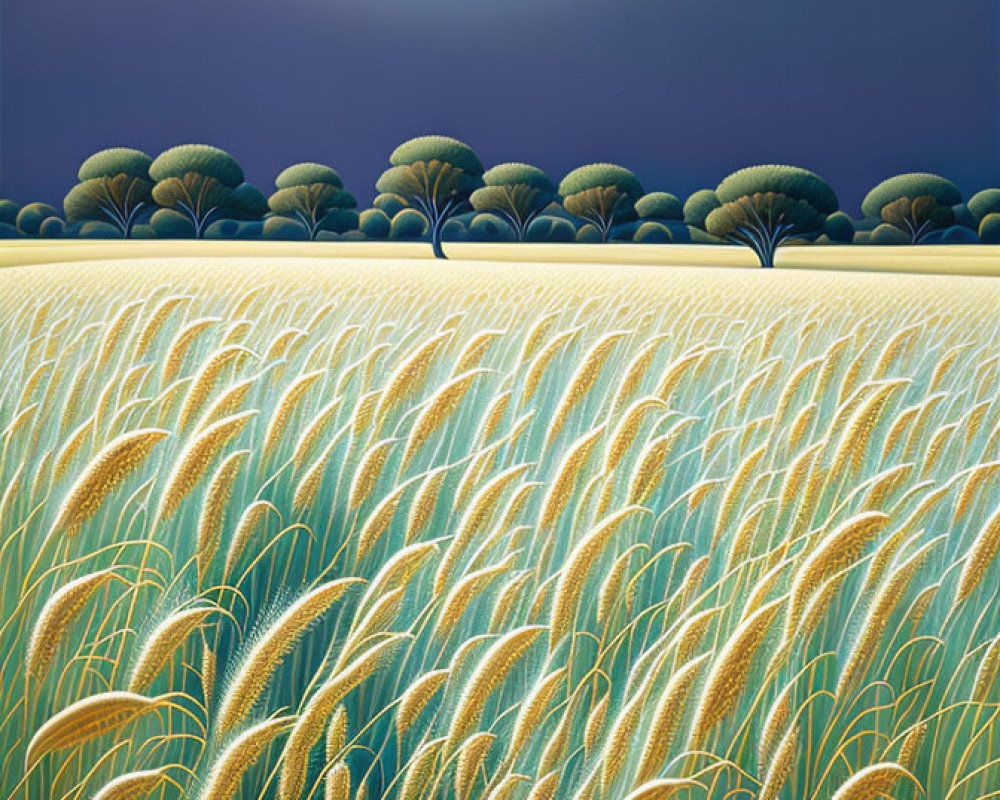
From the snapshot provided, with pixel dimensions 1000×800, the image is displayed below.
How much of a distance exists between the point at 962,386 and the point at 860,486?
150 cm

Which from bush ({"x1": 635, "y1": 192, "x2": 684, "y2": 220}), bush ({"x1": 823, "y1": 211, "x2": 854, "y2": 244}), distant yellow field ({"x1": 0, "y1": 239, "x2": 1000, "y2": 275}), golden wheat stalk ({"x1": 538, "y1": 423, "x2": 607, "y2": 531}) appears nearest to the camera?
golden wheat stalk ({"x1": 538, "y1": 423, "x2": 607, "y2": 531})

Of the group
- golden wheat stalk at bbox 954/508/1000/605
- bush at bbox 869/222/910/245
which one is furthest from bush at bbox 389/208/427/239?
golden wheat stalk at bbox 954/508/1000/605

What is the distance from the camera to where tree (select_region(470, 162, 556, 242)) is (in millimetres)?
41406

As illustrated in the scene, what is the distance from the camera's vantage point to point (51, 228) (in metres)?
48.5

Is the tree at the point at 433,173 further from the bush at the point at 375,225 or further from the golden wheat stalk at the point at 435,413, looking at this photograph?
the golden wheat stalk at the point at 435,413

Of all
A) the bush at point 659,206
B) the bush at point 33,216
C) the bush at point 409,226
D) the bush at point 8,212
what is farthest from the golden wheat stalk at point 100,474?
the bush at point 659,206

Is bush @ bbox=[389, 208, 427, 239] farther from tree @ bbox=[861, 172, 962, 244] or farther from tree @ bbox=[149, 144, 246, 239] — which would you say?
tree @ bbox=[861, 172, 962, 244]

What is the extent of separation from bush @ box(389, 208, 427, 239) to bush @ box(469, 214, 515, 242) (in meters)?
4.78

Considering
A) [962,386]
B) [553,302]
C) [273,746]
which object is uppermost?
[553,302]

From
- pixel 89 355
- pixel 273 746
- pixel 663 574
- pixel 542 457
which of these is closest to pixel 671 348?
pixel 542 457

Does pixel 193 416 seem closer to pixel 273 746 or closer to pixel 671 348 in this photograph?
pixel 273 746

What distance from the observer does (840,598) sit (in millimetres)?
3146

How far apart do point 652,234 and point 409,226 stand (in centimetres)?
1760

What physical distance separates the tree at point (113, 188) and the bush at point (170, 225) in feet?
9.09
